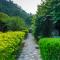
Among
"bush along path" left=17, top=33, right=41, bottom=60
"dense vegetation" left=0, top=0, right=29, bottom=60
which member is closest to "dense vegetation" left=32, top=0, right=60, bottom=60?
"bush along path" left=17, top=33, right=41, bottom=60

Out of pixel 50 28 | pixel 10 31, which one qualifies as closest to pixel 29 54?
pixel 50 28

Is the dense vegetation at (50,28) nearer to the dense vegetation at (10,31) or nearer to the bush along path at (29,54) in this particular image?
the bush along path at (29,54)

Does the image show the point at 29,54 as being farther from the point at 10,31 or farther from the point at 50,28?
the point at 10,31

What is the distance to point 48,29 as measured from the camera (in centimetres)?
2934

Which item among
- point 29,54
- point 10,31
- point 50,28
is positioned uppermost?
point 50,28

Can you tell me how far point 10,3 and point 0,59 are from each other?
225 ft

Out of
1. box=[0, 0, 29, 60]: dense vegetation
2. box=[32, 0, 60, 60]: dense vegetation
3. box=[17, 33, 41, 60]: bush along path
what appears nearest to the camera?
box=[0, 0, 29, 60]: dense vegetation

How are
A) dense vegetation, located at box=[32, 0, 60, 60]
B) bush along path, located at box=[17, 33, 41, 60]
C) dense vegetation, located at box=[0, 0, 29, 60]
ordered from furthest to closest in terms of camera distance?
bush along path, located at box=[17, 33, 41, 60]
dense vegetation, located at box=[32, 0, 60, 60]
dense vegetation, located at box=[0, 0, 29, 60]

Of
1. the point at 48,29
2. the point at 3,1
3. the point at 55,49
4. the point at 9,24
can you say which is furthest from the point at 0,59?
the point at 3,1

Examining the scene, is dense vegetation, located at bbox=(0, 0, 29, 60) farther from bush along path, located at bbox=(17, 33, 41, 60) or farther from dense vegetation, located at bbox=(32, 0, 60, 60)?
dense vegetation, located at bbox=(32, 0, 60, 60)

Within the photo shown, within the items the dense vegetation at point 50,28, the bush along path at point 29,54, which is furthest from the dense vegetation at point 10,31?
the dense vegetation at point 50,28

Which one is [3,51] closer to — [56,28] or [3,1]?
[56,28]

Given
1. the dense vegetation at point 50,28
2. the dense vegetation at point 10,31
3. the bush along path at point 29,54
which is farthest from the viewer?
the bush along path at point 29,54

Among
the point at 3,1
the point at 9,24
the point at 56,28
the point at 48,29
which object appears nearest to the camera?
the point at 56,28
